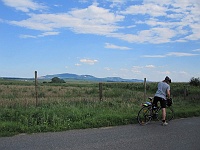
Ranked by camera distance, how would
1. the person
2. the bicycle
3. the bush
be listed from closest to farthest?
1. the bicycle
2. the person
3. the bush

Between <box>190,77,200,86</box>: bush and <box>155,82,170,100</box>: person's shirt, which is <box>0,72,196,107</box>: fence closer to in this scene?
<box>155,82,170,100</box>: person's shirt

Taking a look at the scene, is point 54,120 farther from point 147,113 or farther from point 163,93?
point 163,93

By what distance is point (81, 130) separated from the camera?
29.6ft

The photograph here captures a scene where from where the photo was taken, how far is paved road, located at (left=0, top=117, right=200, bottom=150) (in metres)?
6.87

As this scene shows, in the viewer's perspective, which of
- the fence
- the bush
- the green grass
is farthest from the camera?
the bush

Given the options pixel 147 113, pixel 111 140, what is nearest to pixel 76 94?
pixel 147 113

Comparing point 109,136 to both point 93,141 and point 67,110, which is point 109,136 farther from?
point 67,110

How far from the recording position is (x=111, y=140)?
765 cm

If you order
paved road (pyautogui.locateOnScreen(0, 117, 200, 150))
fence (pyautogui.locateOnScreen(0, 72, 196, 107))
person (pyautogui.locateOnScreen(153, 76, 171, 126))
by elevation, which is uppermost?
person (pyautogui.locateOnScreen(153, 76, 171, 126))

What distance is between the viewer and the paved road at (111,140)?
22.5 feet

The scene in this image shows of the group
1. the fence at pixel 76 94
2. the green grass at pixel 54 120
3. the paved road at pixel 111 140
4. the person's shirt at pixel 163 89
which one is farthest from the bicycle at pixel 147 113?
the fence at pixel 76 94

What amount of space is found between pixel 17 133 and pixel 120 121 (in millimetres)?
4108

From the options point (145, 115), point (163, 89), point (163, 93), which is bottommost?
point (145, 115)

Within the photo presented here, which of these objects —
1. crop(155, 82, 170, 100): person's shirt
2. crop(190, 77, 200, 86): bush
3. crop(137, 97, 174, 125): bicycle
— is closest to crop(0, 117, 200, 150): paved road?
crop(137, 97, 174, 125): bicycle
